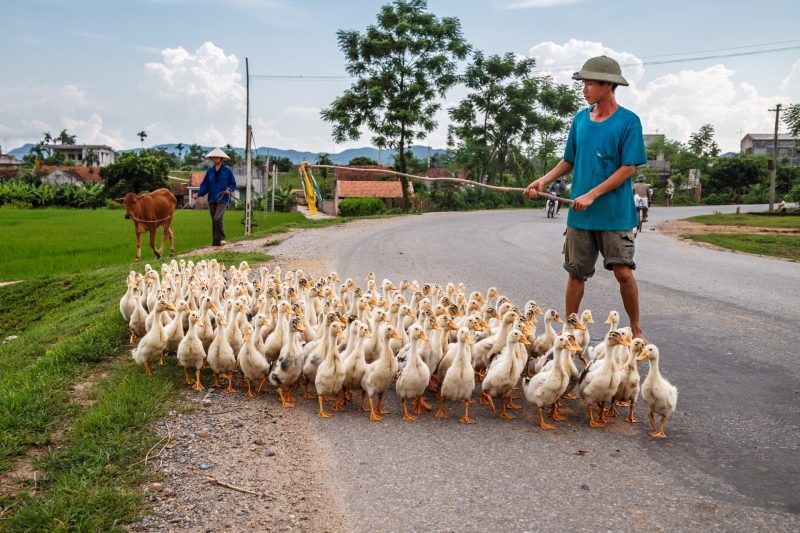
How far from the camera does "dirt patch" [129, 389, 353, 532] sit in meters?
3.93

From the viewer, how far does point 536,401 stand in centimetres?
544

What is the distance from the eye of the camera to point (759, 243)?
20.4 meters

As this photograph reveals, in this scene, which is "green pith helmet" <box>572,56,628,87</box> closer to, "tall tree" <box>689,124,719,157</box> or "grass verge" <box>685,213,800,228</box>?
"grass verge" <box>685,213,800,228</box>

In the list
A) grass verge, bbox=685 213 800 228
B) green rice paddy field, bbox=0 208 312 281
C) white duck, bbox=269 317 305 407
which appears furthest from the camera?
grass verge, bbox=685 213 800 228

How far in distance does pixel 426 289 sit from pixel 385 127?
3191cm

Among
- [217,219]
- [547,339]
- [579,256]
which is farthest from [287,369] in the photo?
[217,219]

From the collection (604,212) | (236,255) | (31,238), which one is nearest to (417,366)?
(604,212)

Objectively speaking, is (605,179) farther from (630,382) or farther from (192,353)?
(192,353)

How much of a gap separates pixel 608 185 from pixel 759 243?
653 inches

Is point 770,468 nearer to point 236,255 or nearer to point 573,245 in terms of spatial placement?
point 573,245

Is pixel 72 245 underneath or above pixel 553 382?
underneath

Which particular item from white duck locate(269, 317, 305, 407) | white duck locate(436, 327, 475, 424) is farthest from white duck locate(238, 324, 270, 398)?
white duck locate(436, 327, 475, 424)

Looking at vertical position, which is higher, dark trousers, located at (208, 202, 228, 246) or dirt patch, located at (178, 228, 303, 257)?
dark trousers, located at (208, 202, 228, 246)

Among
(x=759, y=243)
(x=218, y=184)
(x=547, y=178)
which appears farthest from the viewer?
(x=759, y=243)
